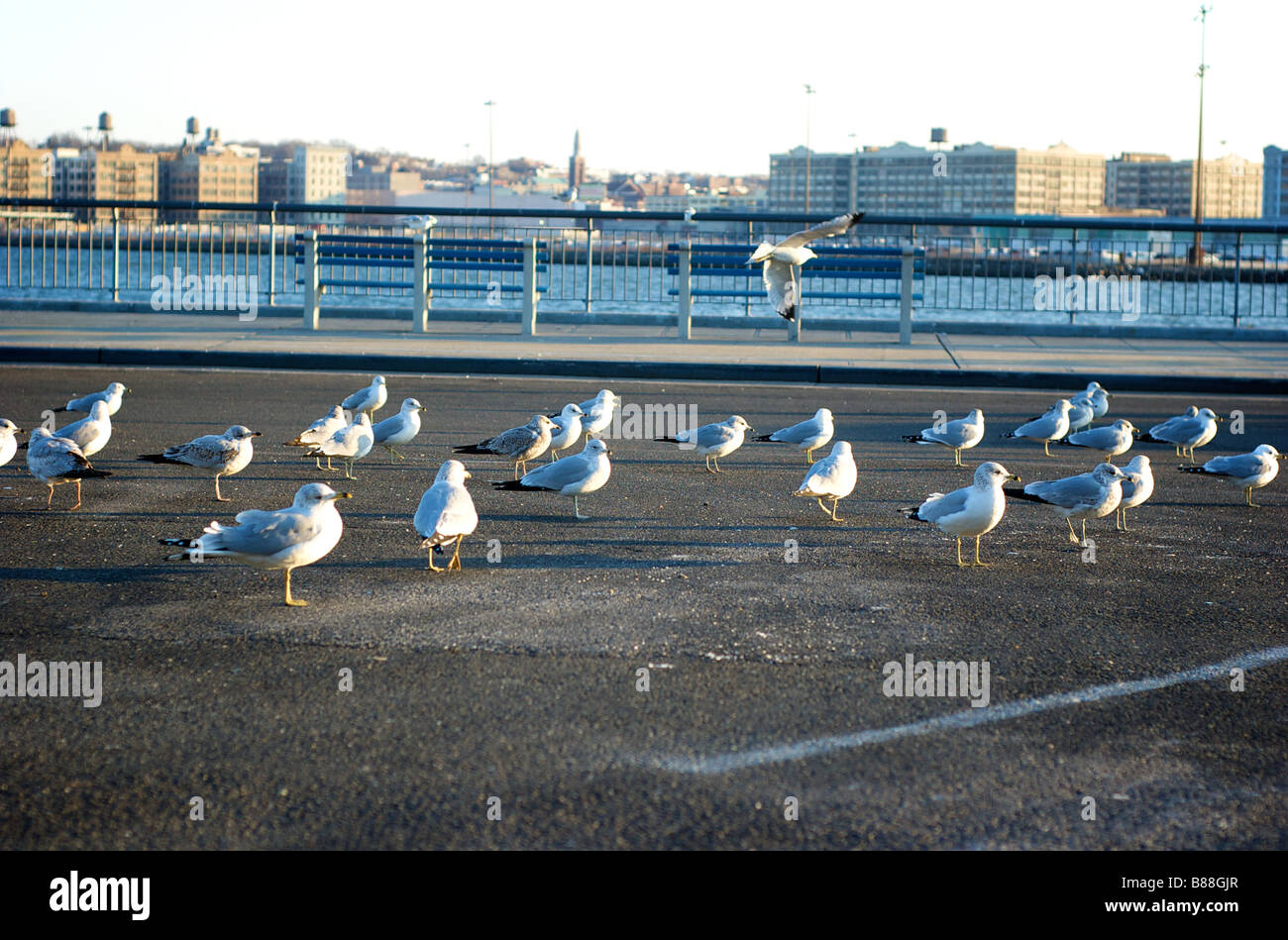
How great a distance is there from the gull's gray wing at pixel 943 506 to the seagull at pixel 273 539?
3.11 m

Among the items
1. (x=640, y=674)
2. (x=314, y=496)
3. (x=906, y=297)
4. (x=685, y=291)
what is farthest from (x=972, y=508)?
(x=685, y=291)

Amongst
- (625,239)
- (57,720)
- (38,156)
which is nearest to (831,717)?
(57,720)

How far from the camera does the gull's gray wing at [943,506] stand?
7.19 meters

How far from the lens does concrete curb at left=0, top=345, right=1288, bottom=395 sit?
15289 mm

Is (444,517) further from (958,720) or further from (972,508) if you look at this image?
(958,720)

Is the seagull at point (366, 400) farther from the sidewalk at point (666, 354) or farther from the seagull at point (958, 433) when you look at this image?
the sidewalk at point (666, 354)

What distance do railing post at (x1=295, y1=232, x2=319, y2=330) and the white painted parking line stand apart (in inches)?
622

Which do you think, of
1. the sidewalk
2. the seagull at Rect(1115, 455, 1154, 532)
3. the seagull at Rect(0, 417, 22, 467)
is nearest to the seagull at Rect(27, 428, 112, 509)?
the seagull at Rect(0, 417, 22, 467)

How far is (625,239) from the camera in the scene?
2136 cm

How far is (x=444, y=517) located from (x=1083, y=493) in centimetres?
360

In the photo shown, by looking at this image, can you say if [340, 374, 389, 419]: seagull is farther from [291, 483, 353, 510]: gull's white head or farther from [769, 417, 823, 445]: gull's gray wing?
[291, 483, 353, 510]: gull's white head

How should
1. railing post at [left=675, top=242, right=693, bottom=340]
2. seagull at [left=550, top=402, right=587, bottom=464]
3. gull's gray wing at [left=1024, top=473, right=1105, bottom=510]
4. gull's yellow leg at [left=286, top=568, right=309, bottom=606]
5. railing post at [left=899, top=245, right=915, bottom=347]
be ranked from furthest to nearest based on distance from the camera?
railing post at [left=675, top=242, right=693, bottom=340] → railing post at [left=899, top=245, right=915, bottom=347] → seagull at [left=550, top=402, right=587, bottom=464] → gull's gray wing at [left=1024, top=473, right=1105, bottom=510] → gull's yellow leg at [left=286, top=568, right=309, bottom=606]
